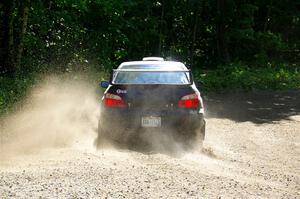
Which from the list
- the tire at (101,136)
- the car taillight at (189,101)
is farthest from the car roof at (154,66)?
the tire at (101,136)

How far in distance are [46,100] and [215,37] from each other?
68.8 ft

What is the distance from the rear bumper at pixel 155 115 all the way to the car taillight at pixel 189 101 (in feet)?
0.36

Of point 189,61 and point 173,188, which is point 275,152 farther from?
point 189,61

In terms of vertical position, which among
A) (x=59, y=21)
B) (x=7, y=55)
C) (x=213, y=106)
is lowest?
(x=213, y=106)

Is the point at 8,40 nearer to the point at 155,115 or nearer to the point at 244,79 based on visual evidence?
the point at 155,115

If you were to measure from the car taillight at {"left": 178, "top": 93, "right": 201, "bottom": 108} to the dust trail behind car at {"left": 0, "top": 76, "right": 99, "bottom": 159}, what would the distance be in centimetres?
219

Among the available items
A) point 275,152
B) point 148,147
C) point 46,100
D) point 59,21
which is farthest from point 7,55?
point 275,152

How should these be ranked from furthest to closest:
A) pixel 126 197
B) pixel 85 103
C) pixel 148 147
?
pixel 85 103
pixel 148 147
pixel 126 197

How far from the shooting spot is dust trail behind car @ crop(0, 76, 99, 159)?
10.4 meters

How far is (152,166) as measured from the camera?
8086 millimetres

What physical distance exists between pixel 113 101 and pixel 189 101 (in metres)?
1.50

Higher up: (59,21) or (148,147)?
(59,21)

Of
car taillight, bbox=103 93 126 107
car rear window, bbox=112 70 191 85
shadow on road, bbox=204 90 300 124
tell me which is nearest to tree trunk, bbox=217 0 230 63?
shadow on road, bbox=204 90 300 124

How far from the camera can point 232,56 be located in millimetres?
34625
